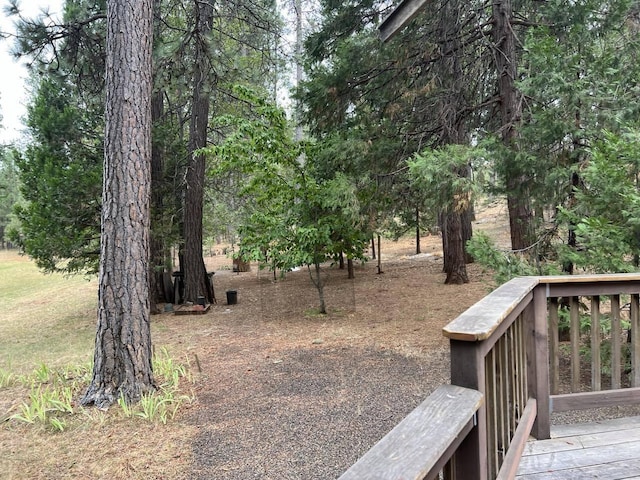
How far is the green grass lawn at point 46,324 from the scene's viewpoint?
18.5 ft

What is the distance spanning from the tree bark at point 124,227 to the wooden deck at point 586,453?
3.22 metres

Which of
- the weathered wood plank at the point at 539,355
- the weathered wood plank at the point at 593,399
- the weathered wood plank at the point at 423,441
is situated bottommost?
the weathered wood plank at the point at 593,399

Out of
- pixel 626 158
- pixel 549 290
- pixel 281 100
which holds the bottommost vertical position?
pixel 549 290

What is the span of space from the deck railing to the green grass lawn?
515cm

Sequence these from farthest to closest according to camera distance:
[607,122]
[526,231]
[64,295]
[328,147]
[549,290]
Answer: [64,295] < [328,147] < [526,231] < [607,122] < [549,290]

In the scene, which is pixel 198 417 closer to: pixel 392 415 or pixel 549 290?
pixel 392 415

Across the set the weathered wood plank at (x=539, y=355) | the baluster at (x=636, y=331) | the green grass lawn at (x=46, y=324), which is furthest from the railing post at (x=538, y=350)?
the green grass lawn at (x=46, y=324)

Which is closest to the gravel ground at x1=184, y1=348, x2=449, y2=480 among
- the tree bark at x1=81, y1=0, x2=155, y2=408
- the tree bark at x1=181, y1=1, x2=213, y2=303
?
the tree bark at x1=81, y1=0, x2=155, y2=408

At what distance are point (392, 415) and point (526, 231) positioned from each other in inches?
120

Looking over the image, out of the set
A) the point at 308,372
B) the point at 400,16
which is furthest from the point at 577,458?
the point at 400,16

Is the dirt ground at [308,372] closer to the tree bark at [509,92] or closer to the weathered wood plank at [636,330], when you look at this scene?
the tree bark at [509,92]

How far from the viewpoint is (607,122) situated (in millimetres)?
3760

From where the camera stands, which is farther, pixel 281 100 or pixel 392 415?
pixel 281 100

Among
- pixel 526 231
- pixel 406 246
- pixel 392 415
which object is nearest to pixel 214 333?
pixel 392 415
